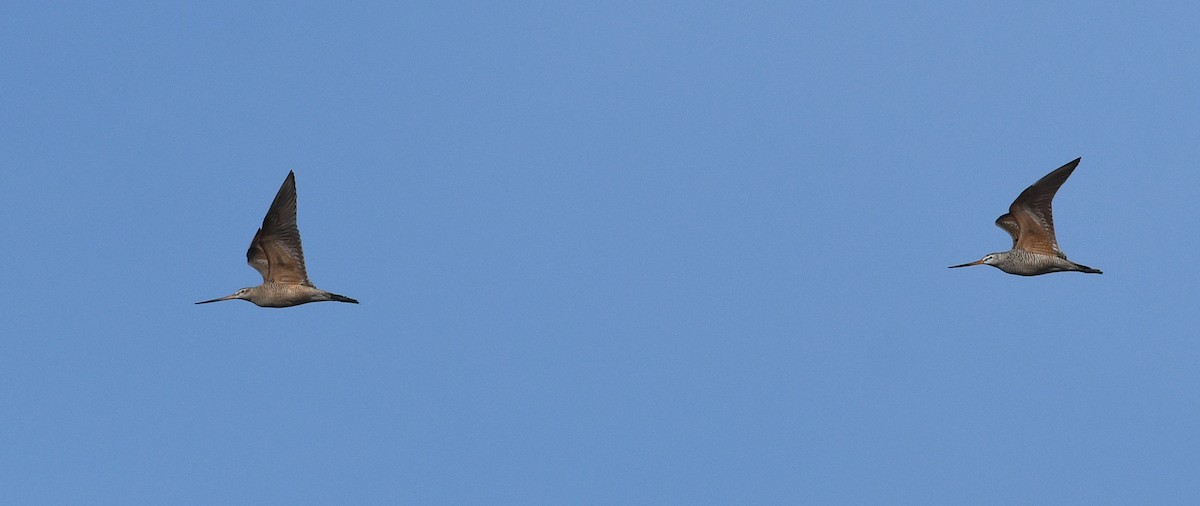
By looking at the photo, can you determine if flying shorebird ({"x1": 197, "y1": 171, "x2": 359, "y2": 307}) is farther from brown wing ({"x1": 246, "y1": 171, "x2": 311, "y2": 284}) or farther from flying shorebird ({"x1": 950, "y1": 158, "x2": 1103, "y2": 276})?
flying shorebird ({"x1": 950, "y1": 158, "x2": 1103, "y2": 276})

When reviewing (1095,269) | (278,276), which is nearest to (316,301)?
(278,276)

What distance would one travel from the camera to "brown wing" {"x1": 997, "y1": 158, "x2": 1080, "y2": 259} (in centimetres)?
3803

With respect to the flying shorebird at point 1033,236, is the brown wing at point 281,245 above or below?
below

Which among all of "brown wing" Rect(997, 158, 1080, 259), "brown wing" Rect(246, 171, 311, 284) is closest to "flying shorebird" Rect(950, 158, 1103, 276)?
"brown wing" Rect(997, 158, 1080, 259)

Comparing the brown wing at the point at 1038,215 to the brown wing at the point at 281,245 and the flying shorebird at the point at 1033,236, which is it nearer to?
the flying shorebird at the point at 1033,236

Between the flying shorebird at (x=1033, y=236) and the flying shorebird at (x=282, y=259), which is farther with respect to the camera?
the flying shorebird at (x=1033, y=236)

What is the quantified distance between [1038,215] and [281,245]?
58.2ft

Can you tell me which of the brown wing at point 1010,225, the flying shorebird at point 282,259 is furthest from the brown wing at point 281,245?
the brown wing at point 1010,225

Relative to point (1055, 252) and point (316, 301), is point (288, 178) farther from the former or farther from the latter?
point (1055, 252)

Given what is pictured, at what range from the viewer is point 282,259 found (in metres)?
37.9

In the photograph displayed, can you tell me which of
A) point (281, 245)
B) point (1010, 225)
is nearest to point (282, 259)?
point (281, 245)

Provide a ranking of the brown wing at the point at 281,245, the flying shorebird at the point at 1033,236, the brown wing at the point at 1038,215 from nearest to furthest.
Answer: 1. the brown wing at the point at 281,245
2. the brown wing at the point at 1038,215
3. the flying shorebird at the point at 1033,236

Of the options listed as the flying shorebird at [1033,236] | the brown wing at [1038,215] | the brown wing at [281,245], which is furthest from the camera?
the flying shorebird at [1033,236]

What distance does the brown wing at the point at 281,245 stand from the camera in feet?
123
